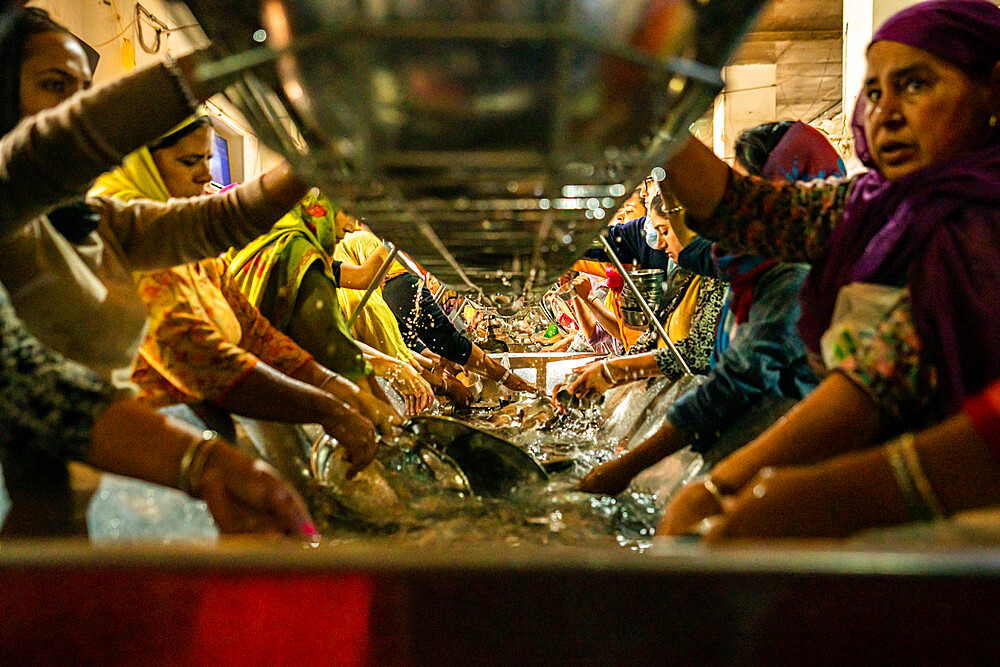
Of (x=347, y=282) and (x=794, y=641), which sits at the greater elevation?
(x=347, y=282)

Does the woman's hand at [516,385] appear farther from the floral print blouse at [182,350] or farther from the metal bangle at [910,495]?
the metal bangle at [910,495]

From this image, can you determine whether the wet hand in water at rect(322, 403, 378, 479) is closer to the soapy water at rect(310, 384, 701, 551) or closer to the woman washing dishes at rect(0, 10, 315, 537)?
the soapy water at rect(310, 384, 701, 551)

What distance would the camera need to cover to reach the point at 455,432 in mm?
1121

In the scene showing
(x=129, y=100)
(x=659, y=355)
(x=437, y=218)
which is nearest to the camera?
(x=437, y=218)

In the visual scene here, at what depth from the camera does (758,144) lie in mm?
1574

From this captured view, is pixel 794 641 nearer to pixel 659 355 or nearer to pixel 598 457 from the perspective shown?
pixel 598 457

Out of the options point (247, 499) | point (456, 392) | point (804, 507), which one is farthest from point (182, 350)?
point (456, 392)

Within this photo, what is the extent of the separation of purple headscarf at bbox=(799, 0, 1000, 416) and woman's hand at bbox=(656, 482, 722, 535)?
0.24 meters

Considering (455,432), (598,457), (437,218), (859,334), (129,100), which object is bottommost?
(598,457)

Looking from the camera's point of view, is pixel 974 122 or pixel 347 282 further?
pixel 347 282

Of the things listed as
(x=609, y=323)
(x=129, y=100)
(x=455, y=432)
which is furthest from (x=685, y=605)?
(x=609, y=323)

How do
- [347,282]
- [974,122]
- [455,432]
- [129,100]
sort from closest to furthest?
[129,100] < [974,122] < [455,432] < [347,282]

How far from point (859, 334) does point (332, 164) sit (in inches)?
20.9

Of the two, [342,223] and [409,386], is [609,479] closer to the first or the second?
[409,386]
